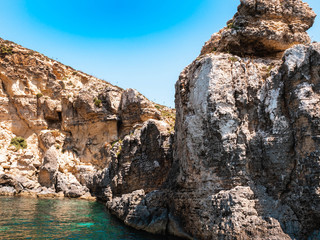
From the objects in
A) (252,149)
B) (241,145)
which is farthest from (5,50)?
(252,149)

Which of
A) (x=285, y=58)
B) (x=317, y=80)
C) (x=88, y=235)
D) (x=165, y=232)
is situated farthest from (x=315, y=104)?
(x=88, y=235)

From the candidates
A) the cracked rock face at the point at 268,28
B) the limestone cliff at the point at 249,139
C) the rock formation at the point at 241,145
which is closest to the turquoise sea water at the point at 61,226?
the rock formation at the point at 241,145

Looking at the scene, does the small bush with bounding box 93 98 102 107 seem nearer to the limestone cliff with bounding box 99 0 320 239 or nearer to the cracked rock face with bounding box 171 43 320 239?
the limestone cliff with bounding box 99 0 320 239

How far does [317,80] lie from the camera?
30.3 ft

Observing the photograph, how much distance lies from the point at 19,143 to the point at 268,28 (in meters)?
34.6

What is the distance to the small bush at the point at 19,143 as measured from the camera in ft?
112

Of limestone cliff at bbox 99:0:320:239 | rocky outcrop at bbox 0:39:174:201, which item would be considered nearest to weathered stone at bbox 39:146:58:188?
rocky outcrop at bbox 0:39:174:201

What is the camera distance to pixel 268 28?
1318 centimetres

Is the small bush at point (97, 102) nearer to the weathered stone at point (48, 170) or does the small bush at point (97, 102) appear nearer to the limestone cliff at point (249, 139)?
the weathered stone at point (48, 170)

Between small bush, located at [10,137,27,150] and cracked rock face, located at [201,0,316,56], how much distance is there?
3193 centimetres

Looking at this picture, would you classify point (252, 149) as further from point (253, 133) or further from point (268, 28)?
point (268, 28)

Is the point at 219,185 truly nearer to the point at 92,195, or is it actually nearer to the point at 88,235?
the point at 88,235

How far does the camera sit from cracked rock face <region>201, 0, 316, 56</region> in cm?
1318

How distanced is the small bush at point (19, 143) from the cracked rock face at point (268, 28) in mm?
31933
